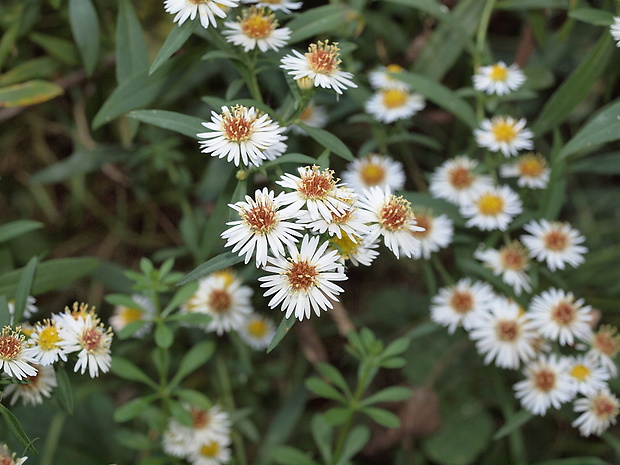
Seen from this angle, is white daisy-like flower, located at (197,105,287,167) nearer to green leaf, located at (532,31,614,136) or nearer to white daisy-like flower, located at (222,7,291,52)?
white daisy-like flower, located at (222,7,291,52)

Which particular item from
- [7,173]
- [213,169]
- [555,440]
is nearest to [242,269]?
[213,169]

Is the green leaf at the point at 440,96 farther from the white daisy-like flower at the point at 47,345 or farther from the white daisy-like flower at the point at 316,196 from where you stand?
the white daisy-like flower at the point at 47,345

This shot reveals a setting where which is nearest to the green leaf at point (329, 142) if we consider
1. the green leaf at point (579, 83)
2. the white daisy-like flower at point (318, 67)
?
the white daisy-like flower at point (318, 67)

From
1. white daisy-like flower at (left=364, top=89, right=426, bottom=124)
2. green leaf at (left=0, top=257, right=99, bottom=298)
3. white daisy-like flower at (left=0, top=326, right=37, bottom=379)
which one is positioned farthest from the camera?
white daisy-like flower at (left=364, top=89, right=426, bottom=124)

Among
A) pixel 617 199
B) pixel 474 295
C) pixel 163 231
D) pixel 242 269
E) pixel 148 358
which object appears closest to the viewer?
pixel 474 295

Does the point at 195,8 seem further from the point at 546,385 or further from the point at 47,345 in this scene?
the point at 546,385

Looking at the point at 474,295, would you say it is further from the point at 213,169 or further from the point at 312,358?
the point at 213,169

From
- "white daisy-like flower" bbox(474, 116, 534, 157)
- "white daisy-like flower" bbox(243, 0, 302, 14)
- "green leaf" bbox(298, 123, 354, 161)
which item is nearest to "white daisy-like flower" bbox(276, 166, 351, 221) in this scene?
"green leaf" bbox(298, 123, 354, 161)
